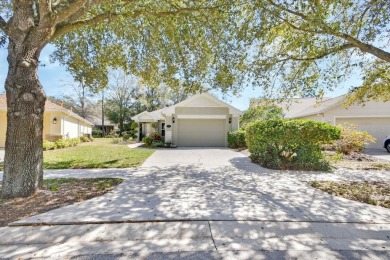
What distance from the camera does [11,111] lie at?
4.62 meters

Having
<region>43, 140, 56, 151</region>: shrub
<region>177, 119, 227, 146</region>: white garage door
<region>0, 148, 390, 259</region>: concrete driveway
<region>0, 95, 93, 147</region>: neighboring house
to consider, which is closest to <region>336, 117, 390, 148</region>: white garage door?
<region>177, 119, 227, 146</region>: white garage door

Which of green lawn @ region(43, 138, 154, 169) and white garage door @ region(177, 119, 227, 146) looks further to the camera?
white garage door @ region(177, 119, 227, 146)

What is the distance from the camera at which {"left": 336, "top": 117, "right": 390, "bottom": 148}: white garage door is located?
52.3ft

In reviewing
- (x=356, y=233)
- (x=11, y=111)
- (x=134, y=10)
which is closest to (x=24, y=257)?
Result: (x=11, y=111)

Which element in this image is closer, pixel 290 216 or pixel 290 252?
pixel 290 252

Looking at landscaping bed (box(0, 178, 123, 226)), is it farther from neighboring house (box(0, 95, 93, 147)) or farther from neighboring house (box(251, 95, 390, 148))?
neighboring house (box(251, 95, 390, 148))

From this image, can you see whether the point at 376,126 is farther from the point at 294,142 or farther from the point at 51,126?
the point at 51,126

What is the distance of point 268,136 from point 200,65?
3580 millimetres

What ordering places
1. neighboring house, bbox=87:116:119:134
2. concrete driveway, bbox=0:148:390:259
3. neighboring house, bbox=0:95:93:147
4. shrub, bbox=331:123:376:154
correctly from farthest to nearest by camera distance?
neighboring house, bbox=87:116:119:134 → neighboring house, bbox=0:95:93:147 → shrub, bbox=331:123:376:154 → concrete driveway, bbox=0:148:390:259

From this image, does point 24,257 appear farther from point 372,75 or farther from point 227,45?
point 372,75

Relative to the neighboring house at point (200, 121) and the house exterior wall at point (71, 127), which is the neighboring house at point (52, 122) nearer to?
the house exterior wall at point (71, 127)

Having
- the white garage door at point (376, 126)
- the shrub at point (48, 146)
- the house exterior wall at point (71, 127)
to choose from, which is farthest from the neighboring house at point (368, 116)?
the house exterior wall at point (71, 127)

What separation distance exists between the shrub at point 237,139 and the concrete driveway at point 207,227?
1059 cm

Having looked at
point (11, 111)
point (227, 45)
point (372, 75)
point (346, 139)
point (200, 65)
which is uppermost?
point (227, 45)
